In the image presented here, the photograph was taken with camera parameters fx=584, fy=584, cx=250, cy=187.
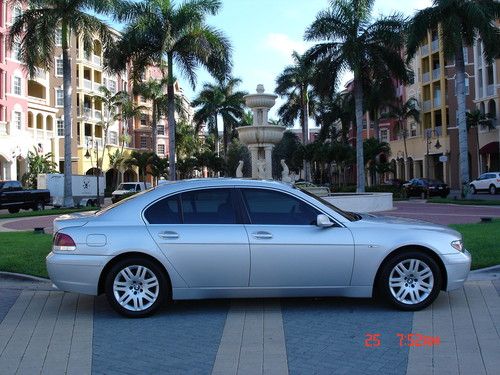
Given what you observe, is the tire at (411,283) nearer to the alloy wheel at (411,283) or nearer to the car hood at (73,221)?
the alloy wheel at (411,283)

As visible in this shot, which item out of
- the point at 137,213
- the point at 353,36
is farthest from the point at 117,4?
the point at 137,213

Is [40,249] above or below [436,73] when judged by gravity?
below

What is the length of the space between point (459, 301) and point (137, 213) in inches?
155

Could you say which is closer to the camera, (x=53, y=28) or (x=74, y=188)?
(x=53, y=28)

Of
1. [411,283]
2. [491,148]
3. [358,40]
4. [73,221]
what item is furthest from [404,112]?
[73,221]

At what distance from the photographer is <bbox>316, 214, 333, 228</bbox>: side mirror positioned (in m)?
6.32

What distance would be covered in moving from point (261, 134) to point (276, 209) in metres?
19.7

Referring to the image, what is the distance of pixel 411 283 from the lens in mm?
6480

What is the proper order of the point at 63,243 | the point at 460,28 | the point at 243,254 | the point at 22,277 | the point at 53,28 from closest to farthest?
the point at 243,254 → the point at 63,243 → the point at 22,277 → the point at 460,28 → the point at 53,28

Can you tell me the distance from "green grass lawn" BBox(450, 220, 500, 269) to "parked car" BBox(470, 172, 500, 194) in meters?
24.8

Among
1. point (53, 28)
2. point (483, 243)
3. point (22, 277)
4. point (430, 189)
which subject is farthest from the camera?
point (430, 189)

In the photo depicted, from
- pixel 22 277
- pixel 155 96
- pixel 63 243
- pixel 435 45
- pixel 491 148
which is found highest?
pixel 435 45

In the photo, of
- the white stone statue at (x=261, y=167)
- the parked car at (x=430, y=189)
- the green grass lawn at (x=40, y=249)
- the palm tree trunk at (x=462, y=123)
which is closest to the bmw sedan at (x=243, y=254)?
the green grass lawn at (x=40, y=249)

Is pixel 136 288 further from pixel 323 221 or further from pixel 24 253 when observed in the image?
pixel 24 253
